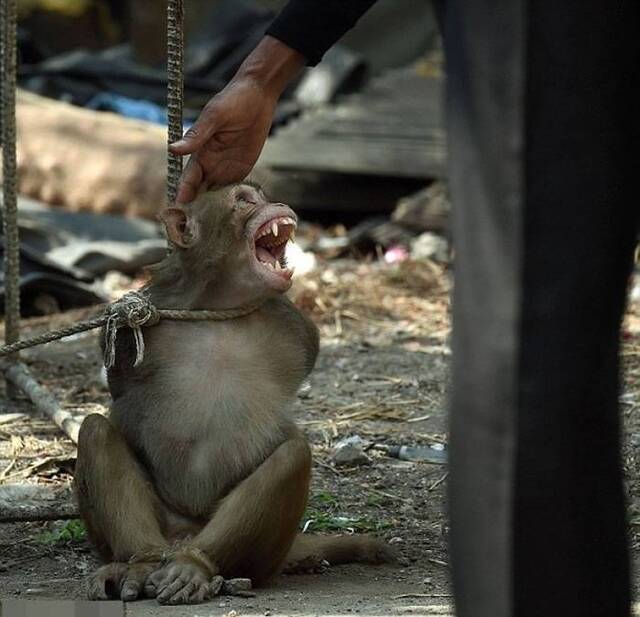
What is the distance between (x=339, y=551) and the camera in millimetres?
4230

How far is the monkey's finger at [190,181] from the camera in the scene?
4321 mm

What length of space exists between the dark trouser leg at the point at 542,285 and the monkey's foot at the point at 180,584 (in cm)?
169

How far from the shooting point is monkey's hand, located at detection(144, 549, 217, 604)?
11.9 feet

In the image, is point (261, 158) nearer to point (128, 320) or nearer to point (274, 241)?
point (274, 241)

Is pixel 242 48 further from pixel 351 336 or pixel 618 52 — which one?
pixel 618 52

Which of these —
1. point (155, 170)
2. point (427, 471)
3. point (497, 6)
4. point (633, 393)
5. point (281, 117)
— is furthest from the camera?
point (281, 117)

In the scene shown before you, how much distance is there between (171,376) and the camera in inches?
162

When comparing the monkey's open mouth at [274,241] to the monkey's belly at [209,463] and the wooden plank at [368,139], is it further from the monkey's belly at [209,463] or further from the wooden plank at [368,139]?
the wooden plank at [368,139]

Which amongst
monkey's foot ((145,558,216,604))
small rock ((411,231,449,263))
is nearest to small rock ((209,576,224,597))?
monkey's foot ((145,558,216,604))

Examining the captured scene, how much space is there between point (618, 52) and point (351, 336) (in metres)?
5.34

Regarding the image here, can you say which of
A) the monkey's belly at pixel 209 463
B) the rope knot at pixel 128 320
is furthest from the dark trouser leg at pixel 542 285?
the rope knot at pixel 128 320

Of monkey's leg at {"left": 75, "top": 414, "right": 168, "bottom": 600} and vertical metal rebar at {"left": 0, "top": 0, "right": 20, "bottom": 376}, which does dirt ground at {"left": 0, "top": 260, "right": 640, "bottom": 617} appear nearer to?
monkey's leg at {"left": 75, "top": 414, "right": 168, "bottom": 600}

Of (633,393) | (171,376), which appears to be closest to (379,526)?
(171,376)

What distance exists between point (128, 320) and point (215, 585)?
0.84m
